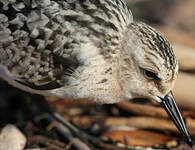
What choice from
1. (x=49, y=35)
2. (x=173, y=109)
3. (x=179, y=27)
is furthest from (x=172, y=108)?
(x=179, y=27)

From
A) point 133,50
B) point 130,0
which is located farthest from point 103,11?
point 130,0

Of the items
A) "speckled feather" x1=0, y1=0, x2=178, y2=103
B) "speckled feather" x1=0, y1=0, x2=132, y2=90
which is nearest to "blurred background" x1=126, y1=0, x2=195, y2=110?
"speckled feather" x1=0, y1=0, x2=178, y2=103

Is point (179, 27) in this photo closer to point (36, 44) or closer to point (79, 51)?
point (79, 51)

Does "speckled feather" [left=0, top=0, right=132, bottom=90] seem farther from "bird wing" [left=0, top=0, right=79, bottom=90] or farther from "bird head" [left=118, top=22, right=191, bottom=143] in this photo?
"bird head" [left=118, top=22, right=191, bottom=143]

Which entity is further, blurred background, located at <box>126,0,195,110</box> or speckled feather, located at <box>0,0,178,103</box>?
→ blurred background, located at <box>126,0,195,110</box>

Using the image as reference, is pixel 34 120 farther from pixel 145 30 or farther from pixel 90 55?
pixel 145 30

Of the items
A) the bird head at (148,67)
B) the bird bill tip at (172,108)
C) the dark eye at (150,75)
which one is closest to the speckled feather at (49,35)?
the bird head at (148,67)

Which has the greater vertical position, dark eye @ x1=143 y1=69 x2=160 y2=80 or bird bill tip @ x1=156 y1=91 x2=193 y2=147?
dark eye @ x1=143 y1=69 x2=160 y2=80

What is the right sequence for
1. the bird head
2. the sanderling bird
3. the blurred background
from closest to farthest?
the bird head < the sanderling bird < the blurred background
